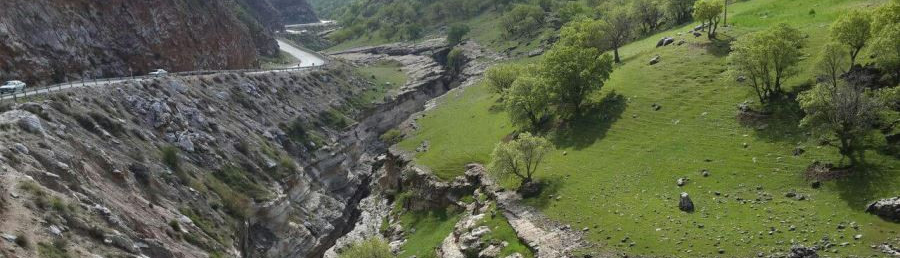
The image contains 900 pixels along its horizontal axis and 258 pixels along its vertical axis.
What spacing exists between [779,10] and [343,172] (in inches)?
2704

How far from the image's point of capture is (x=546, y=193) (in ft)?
187

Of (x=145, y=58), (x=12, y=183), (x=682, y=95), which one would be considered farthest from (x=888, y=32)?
(x=145, y=58)

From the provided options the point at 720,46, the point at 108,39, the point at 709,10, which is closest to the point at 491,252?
the point at 720,46

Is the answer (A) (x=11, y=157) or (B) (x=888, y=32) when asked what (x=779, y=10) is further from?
(A) (x=11, y=157)

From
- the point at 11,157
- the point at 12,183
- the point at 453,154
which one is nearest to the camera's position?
the point at 12,183

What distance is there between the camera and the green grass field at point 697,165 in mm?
40438

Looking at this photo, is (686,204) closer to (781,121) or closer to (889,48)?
(781,121)

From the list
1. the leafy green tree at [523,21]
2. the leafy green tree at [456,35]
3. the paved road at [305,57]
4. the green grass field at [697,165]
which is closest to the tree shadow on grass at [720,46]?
the green grass field at [697,165]

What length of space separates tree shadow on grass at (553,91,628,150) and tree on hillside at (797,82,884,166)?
23445mm

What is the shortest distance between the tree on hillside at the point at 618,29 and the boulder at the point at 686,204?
4682 cm

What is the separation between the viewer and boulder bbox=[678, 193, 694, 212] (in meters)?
45.8

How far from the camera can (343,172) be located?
90.8 m

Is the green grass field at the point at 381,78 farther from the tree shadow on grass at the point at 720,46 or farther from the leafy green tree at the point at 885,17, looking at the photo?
the leafy green tree at the point at 885,17

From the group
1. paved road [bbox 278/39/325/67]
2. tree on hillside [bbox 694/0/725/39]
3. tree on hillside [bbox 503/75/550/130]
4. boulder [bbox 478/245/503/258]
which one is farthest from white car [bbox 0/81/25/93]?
paved road [bbox 278/39/325/67]
